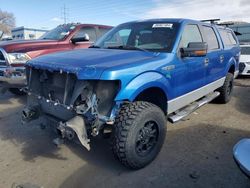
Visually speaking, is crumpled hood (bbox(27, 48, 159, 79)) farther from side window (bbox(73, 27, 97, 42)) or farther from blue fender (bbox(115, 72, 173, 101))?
side window (bbox(73, 27, 97, 42))

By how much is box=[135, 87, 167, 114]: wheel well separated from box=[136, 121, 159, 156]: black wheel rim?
1.30 feet

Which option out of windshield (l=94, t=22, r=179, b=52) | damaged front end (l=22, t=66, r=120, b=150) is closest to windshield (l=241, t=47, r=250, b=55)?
windshield (l=94, t=22, r=179, b=52)

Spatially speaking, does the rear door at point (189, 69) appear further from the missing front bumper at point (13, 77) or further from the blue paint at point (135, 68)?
the missing front bumper at point (13, 77)

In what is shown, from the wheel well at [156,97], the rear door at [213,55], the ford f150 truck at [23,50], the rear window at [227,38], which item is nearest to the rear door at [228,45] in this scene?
the rear window at [227,38]

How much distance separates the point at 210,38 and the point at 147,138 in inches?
116

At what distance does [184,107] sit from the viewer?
4871 mm

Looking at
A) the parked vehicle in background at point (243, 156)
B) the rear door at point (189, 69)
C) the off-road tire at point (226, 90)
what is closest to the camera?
the parked vehicle in background at point (243, 156)

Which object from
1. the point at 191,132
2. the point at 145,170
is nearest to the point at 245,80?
the point at 191,132

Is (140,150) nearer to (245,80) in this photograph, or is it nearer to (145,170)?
(145,170)

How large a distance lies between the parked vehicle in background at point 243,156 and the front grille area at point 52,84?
1.99m

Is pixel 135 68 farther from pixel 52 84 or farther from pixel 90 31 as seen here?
pixel 90 31

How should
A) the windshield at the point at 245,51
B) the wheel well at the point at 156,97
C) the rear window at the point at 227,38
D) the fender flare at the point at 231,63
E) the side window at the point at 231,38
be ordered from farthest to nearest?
1. the windshield at the point at 245,51
2. the side window at the point at 231,38
3. the fender flare at the point at 231,63
4. the rear window at the point at 227,38
5. the wheel well at the point at 156,97

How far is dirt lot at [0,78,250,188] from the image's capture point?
132 inches

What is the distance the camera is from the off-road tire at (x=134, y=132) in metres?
3.29
